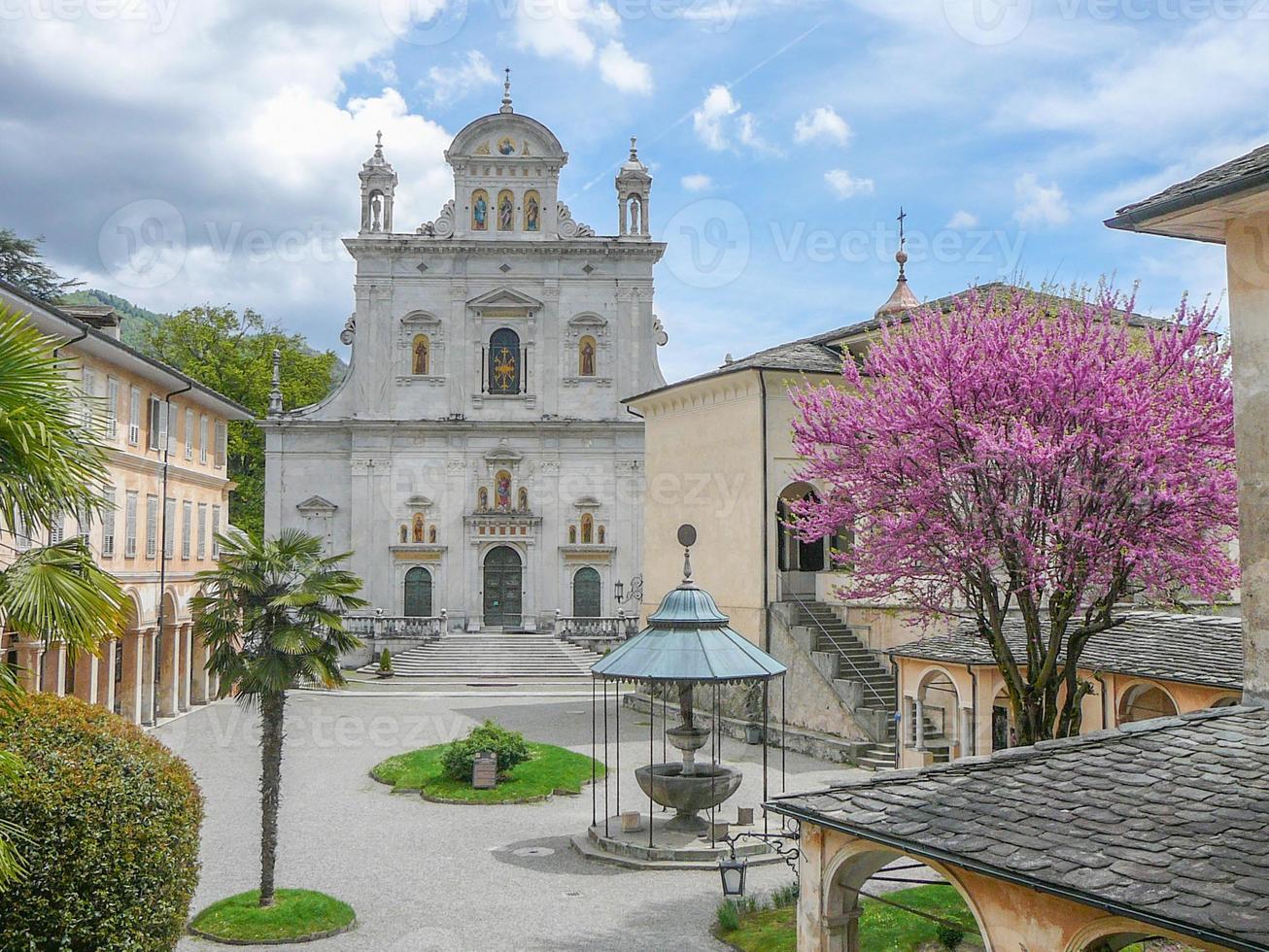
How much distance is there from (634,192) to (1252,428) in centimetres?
4430

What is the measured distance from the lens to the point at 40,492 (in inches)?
328

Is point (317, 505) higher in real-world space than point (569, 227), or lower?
lower

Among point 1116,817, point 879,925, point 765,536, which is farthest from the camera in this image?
point 765,536

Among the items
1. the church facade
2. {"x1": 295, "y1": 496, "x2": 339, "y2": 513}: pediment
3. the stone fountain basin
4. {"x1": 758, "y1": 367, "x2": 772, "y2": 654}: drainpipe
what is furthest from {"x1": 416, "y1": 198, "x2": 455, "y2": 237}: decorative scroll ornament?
the stone fountain basin

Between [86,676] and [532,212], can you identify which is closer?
[86,676]

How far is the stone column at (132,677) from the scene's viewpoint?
29078 mm

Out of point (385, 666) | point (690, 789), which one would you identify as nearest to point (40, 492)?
point (690, 789)

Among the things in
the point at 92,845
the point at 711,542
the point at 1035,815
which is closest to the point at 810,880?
the point at 1035,815

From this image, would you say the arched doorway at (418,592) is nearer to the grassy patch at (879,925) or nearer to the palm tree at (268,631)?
the palm tree at (268,631)

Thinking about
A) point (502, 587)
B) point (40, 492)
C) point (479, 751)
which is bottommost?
point (479, 751)

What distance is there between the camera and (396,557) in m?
49.6

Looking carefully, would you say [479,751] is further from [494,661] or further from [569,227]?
[569,227]

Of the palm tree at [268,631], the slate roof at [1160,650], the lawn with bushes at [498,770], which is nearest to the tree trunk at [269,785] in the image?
the palm tree at [268,631]

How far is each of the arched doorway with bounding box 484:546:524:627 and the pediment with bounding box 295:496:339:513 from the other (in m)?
7.41
